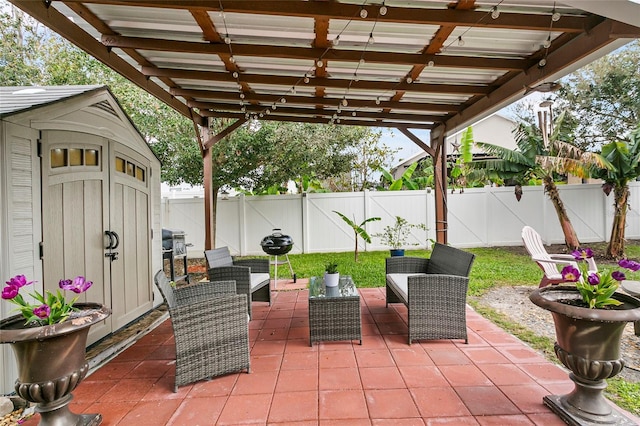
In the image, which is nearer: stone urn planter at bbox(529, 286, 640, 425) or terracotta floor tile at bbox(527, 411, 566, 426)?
stone urn planter at bbox(529, 286, 640, 425)

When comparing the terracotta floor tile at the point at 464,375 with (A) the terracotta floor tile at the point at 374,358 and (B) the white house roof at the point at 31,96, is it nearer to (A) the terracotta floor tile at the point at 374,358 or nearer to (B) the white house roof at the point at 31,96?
(A) the terracotta floor tile at the point at 374,358

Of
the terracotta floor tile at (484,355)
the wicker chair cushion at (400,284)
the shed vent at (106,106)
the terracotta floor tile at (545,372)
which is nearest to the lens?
the terracotta floor tile at (545,372)

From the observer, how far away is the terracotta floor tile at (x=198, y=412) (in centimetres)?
217

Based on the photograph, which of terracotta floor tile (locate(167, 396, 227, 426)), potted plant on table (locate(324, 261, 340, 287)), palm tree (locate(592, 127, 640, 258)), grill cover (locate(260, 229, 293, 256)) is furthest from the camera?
palm tree (locate(592, 127, 640, 258))

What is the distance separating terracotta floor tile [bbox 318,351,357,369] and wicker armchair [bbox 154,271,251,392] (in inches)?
26.7

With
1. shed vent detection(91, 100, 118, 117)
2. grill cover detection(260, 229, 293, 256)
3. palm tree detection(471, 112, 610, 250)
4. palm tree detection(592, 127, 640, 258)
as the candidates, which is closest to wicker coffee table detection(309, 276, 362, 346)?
grill cover detection(260, 229, 293, 256)

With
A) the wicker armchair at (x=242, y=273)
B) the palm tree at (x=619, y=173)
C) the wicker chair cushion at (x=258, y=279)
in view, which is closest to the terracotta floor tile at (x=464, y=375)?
the wicker armchair at (x=242, y=273)

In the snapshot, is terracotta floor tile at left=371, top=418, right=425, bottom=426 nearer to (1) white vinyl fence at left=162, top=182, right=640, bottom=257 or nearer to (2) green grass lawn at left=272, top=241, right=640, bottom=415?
(2) green grass lawn at left=272, top=241, right=640, bottom=415

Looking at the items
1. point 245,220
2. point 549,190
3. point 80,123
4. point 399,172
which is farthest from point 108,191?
point 399,172

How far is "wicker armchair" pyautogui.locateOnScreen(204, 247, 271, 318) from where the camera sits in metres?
4.00

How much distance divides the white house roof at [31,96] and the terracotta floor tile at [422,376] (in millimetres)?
3761

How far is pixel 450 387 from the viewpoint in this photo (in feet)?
8.23

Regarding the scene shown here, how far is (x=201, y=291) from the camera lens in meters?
3.33

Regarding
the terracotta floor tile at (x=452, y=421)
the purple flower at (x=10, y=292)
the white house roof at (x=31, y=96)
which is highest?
the white house roof at (x=31, y=96)
